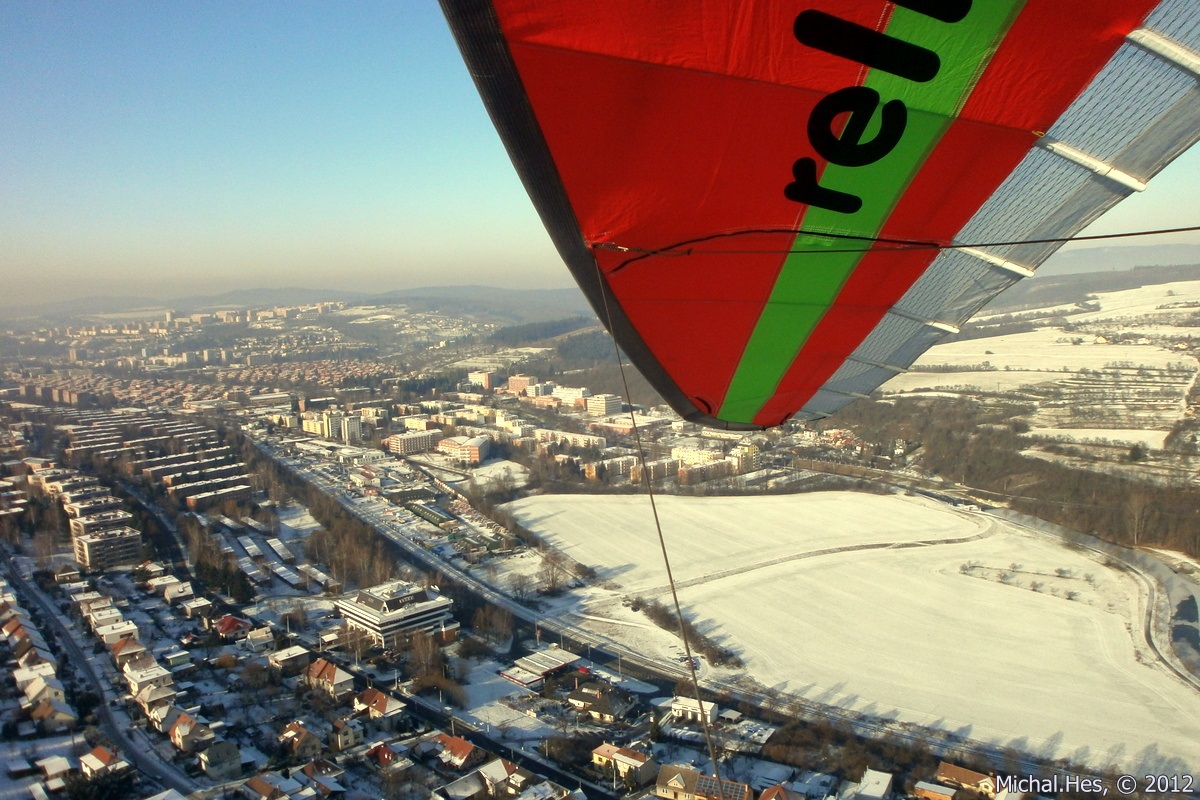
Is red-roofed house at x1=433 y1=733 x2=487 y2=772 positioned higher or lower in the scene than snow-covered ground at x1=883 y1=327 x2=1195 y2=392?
lower

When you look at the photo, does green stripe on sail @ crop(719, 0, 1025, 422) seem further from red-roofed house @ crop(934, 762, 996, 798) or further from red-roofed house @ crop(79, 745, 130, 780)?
red-roofed house @ crop(79, 745, 130, 780)

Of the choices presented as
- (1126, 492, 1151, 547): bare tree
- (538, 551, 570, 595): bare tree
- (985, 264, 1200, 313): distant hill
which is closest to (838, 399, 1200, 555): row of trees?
(1126, 492, 1151, 547): bare tree

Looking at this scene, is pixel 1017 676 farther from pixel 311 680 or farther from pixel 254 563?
pixel 254 563

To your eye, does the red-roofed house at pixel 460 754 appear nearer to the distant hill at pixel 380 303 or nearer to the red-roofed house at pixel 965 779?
the red-roofed house at pixel 965 779

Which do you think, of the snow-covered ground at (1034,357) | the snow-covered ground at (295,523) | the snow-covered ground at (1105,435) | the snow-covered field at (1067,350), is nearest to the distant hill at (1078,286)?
the snow-covered field at (1067,350)

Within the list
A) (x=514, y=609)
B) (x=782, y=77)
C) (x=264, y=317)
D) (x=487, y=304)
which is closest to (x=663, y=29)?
(x=782, y=77)

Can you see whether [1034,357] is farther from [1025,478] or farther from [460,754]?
[460,754]
